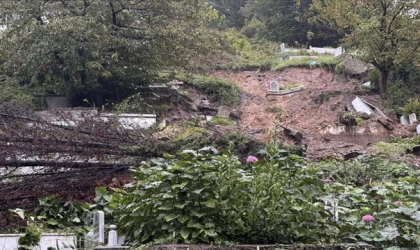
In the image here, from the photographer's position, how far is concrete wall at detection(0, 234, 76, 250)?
3728 millimetres

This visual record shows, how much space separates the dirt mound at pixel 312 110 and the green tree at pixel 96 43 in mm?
3220

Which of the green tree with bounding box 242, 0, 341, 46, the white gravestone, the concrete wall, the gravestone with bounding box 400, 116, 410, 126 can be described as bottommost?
the gravestone with bounding box 400, 116, 410, 126

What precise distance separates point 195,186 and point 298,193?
2.49 feet

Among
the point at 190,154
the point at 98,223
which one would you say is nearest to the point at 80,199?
the point at 98,223

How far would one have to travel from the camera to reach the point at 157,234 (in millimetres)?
3395

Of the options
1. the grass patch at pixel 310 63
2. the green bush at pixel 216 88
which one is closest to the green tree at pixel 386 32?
the green bush at pixel 216 88

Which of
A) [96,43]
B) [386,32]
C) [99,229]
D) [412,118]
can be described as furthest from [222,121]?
[99,229]

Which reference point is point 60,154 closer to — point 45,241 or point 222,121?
point 45,241

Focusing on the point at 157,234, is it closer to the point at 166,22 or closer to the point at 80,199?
the point at 80,199

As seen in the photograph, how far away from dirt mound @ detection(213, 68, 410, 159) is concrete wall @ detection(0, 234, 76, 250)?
4825 millimetres

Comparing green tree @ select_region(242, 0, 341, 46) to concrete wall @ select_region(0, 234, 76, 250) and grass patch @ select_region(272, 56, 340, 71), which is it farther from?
concrete wall @ select_region(0, 234, 76, 250)

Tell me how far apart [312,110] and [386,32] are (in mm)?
3231

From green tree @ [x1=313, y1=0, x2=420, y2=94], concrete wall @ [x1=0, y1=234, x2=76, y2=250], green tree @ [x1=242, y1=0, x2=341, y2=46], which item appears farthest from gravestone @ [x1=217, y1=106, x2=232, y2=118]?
green tree @ [x1=242, y1=0, x2=341, y2=46]

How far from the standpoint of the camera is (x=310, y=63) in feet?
67.5
